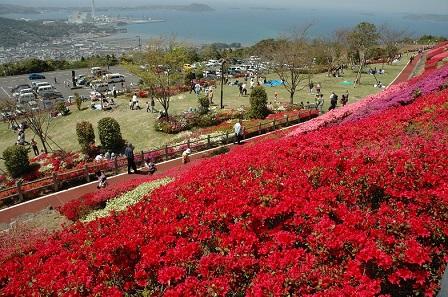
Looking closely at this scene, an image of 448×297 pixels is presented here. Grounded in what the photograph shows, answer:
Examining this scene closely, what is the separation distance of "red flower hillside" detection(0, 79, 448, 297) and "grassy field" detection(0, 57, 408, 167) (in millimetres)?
19925

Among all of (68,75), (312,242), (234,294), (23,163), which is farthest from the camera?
(68,75)

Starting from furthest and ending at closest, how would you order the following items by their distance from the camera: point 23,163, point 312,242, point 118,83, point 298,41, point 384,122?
point 118,83 → point 298,41 → point 23,163 → point 384,122 → point 312,242

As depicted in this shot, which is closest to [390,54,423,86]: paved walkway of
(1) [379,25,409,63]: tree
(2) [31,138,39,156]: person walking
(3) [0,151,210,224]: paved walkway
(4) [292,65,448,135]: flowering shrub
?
(1) [379,25,409,63]: tree

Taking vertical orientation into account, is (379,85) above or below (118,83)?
above

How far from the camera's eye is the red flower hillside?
702cm

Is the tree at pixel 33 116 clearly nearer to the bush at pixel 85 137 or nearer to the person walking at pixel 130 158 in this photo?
the bush at pixel 85 137

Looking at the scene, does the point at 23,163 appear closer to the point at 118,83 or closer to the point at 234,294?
the point at 234,294

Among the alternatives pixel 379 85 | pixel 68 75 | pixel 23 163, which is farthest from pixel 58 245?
pixel 68 75

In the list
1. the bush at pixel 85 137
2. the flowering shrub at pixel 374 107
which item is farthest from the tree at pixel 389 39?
the bush at pixel 85 137

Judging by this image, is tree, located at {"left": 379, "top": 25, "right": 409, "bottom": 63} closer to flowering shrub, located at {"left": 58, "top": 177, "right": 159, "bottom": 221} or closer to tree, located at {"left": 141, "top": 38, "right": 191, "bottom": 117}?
tree, located at {"left": 141, "top": 38, "right": 191, "bottom": 117}

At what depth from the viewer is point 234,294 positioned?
7230mm

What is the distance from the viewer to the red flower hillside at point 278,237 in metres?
7.02

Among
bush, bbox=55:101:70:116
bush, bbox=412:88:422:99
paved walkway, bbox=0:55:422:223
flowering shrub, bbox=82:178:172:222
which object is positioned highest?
bush, bbox=412:88:422:99

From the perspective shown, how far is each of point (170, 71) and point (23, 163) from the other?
1538cm
